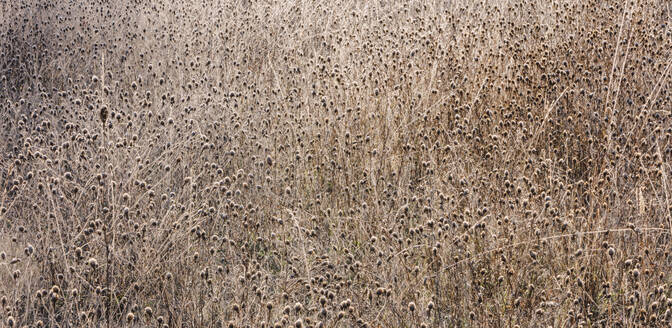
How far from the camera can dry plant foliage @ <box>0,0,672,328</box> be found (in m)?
2.56

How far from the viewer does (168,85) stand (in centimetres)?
495

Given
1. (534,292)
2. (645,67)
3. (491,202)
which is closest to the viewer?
(534,292)

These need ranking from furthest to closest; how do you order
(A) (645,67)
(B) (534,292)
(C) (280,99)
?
1. (C) (280,99)
2. (A) (645,67)
3. (B) (534,292)

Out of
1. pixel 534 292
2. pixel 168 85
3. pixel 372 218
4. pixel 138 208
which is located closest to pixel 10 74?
pixel 168 85

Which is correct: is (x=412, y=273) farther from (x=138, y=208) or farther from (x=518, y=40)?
(x=518, y=40)

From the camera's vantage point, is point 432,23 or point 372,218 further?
point 432,23

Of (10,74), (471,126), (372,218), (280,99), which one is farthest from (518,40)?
(10,74)

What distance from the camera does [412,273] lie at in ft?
8.88

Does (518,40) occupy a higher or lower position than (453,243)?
higher

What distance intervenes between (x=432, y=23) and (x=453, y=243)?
337 centimetres

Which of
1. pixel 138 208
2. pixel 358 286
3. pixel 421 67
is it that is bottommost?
pixel 358 286

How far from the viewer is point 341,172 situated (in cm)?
Result: 373

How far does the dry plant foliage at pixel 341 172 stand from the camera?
2562mm

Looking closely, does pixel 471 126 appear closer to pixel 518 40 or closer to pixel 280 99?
pixel 518 40
